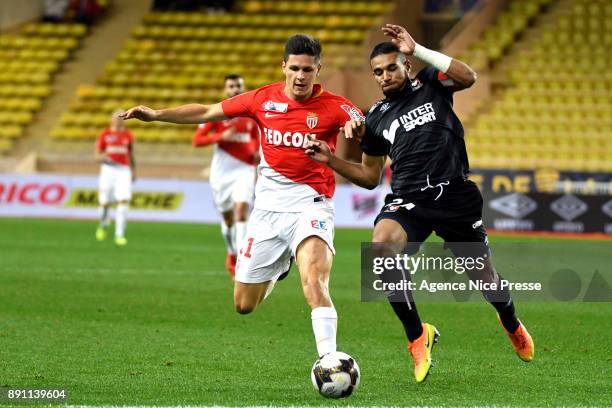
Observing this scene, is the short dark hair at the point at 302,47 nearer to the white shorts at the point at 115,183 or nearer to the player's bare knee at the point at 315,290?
the player's bare knee at the point at 315,290

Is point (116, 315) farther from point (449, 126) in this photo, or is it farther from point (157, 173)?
point (157, 173)

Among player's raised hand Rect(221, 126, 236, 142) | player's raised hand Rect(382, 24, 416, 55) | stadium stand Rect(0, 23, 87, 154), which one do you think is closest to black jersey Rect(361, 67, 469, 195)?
player's raised hand Rect(382, 24, 416, 55)

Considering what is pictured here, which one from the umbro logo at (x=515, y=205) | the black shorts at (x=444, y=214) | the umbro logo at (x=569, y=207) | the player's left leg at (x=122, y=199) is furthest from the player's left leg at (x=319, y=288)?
the umbro logo at (x=515, y=205)

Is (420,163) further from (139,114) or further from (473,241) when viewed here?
(139,114)

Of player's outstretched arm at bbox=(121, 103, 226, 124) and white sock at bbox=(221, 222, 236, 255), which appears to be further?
white sock at bbox=(221, 222, 236, 255)

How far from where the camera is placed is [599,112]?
93.3ft

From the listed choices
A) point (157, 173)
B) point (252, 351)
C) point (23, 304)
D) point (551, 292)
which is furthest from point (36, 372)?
point (157, 173)

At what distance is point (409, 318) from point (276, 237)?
1.00 metres

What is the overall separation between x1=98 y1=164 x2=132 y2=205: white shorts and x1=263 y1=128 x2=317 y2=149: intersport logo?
488 inches

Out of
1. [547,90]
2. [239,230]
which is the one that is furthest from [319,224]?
[547,90]

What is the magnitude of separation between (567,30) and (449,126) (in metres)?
23.7

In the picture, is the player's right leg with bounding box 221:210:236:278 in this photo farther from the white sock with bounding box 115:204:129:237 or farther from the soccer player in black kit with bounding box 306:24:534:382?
the soccer player in black kit with bounding box 306:24:534:382

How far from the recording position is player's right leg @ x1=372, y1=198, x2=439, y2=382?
24.1ft

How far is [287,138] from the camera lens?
7578 millimetres
